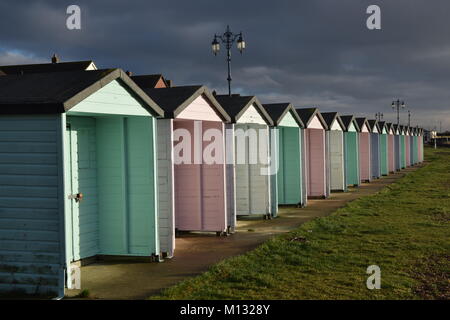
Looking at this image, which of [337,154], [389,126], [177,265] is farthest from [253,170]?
[389,126]

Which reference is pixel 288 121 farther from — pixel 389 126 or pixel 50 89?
pixel 389 126

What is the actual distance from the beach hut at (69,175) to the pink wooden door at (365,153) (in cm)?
2060

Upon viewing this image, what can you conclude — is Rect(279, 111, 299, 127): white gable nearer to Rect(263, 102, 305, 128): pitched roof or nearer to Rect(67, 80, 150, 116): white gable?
Rect(263, 102, 305, 128): pitched roof

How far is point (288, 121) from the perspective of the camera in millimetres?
17750

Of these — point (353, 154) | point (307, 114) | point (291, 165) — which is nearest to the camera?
point (291, 165)

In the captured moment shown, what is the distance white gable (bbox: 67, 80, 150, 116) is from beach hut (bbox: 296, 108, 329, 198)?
38.1ft

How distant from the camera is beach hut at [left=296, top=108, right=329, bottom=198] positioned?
2069 centimetres

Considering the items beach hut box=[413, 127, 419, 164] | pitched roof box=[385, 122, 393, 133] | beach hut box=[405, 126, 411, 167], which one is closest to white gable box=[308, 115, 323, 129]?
pitched roof box=[385, 122, 393, 133]

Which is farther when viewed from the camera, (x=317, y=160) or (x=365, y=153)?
(x=365, y=153)

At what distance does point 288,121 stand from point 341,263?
8747mm
